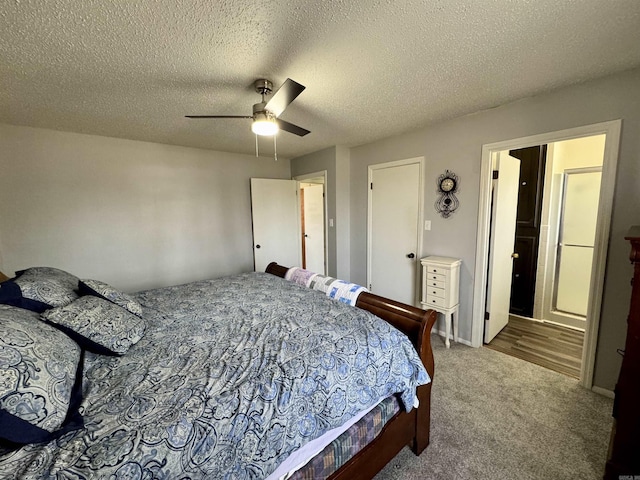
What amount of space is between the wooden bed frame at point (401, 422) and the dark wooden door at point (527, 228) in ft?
9.07

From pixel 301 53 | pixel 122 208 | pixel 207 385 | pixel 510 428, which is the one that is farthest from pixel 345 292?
pixel 122 208

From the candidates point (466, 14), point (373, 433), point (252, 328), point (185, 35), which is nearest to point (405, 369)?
point (373, 433)

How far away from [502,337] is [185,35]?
151 inches

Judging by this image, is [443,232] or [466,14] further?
[443,232]

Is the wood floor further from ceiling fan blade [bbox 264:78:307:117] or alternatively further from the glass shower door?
ceiling fan blade [bbox 264:78:307:117]

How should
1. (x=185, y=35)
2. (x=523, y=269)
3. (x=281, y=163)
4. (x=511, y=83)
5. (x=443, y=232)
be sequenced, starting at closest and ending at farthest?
(x=185, y=35) → (x=511, y=83) → (x=443, y=232) → (x=523, y=269) → (x=281, y=163)

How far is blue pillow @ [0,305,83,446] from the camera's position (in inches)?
29.5

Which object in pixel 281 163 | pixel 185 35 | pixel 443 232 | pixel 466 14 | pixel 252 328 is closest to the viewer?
pixel 466 14

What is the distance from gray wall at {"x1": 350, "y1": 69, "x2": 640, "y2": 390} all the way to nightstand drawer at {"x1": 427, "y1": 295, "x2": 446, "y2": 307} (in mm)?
268

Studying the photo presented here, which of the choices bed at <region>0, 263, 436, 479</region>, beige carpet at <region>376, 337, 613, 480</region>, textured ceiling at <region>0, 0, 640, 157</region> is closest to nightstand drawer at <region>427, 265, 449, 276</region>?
beige carpet at <region>376, 337, 613, 480</region>

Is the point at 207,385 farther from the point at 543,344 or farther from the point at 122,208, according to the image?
the point at 543,344

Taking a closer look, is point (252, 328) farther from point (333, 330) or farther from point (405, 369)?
point (405, 369)

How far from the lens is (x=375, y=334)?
141 cm

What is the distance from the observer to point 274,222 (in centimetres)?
410
